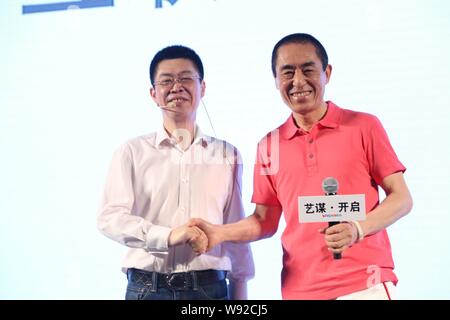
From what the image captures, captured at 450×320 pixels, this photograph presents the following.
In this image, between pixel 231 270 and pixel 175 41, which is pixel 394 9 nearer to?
pixel 175 41

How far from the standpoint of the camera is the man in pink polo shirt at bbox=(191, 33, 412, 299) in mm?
2082

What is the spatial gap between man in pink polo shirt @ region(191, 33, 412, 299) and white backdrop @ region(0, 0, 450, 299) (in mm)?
61

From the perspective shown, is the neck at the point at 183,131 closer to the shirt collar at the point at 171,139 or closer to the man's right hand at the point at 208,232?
the shirt collar at the point at 171,139

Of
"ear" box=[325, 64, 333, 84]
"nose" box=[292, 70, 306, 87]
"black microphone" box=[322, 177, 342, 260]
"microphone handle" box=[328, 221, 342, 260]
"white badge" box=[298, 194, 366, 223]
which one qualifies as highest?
"ear" box=[325, 64, 333, 84]

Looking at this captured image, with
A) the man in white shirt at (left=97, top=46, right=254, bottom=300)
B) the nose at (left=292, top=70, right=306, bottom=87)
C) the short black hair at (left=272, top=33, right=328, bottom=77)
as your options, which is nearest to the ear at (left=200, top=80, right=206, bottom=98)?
the man in white shirt at (left=97, top=46, right=254, bottom=300)

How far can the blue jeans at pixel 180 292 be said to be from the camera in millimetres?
2158

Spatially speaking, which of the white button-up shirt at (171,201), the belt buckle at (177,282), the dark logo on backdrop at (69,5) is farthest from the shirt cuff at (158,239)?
the dark logo on backdrop at (69,5)

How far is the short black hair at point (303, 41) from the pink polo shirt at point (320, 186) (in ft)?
0.57

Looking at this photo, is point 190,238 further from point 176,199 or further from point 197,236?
point 176,199

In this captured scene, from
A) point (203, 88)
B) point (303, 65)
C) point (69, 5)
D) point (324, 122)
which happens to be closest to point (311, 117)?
point (324, 122)

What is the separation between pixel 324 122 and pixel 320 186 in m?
0.23

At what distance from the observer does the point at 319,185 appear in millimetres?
2141

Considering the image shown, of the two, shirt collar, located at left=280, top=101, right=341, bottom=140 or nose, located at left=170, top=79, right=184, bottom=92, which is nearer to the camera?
shirt collar, located at left=280, top=101, right=341, bottom=140

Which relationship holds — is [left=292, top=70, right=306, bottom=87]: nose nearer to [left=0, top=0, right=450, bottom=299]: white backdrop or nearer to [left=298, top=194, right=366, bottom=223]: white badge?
[left=0, top=0, right=450, bottom=299]: white backdrop
